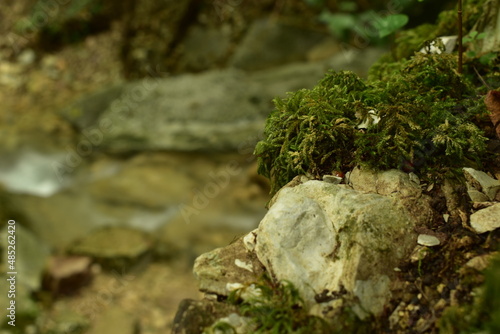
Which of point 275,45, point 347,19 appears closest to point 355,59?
point 347,19

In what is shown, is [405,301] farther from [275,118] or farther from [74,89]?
[74,89]

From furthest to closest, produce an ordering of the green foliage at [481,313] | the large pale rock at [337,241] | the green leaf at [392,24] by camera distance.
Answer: the green leaf at [392,24] → the large pale rock at [337,241] → the green foliage at [481,313]

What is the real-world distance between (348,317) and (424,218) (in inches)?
18.9

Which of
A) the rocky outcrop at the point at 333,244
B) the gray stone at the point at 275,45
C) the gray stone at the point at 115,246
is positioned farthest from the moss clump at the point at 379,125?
the gray stone at the point at 275,45

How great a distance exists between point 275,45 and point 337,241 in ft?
22.4

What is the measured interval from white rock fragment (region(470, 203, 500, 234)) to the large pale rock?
0.20m

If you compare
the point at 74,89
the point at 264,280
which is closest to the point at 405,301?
the point at 264,280

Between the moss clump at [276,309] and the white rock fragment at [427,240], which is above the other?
the white rock fragment at [427,240]

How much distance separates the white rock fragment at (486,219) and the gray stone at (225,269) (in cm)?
75

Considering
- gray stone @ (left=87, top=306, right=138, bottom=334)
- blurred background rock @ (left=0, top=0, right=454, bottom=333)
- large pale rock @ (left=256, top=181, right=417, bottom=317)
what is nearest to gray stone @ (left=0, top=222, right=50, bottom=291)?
blurred background rock @ (left=0, top=0, right=454, bottom=333)

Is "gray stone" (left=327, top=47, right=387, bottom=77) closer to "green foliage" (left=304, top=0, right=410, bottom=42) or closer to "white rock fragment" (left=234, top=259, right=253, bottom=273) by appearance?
"green foliage" (left=304, top=0, right=410, bottom=42)

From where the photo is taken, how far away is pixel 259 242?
168cm

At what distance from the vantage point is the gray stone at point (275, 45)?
7938mm

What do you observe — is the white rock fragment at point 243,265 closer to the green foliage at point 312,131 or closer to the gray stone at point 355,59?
the green foliage at point 312,131
